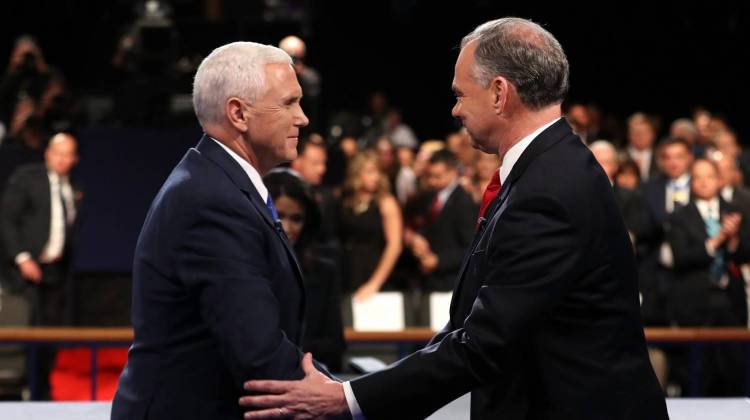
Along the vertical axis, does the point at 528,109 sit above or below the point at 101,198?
above

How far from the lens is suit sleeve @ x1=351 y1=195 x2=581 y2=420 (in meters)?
2.44

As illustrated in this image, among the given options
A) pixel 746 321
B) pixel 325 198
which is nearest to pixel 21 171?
pixel 325 198

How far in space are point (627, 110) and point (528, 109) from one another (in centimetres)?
1248

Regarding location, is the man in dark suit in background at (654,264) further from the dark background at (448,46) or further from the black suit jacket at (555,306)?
the dark background at (448,46)

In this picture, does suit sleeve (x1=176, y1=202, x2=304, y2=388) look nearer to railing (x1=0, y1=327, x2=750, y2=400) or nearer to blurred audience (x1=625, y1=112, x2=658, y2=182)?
railing (x1=0, y1=327, x2=750, y2=400)

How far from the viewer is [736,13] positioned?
13852 millimetres

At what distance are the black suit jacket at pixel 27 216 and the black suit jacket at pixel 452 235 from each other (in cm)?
217

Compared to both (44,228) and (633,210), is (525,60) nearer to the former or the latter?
(633,210)

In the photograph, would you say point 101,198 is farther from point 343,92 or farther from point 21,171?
point 343,92

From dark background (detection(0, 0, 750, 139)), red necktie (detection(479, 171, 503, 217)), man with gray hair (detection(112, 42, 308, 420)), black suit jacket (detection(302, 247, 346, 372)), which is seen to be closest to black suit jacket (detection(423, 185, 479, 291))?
black suit jacket (detection(302, 247, 346, 372))

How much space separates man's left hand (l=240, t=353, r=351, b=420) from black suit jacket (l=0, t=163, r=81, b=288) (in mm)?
5183

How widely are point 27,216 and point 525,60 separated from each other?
5625mm

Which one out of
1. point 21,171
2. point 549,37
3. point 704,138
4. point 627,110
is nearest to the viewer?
point 549,37

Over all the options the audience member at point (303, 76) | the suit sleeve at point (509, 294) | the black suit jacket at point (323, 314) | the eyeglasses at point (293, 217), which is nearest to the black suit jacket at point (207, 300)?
the suit sleeve at point (509, 294)
